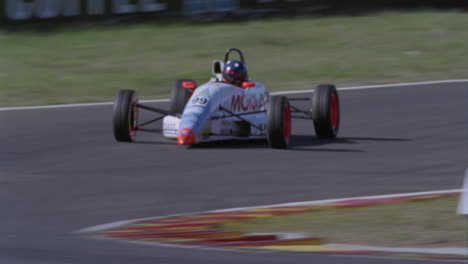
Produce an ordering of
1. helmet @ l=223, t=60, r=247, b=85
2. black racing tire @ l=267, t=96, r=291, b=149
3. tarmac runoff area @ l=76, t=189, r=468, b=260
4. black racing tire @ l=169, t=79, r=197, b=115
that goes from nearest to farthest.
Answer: tarmac runoff area @ l=76, t=189, r=468, b=260 → black racing tire @ l=267, t=96, r=291, b=149 → helmet @ l=223, t=60, r=247, b=85 → black racing tire @ l=169, t=79, r=197, b=115

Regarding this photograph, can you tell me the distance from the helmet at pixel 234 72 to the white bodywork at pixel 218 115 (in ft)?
0.58

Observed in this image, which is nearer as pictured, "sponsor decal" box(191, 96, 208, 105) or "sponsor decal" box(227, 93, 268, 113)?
"sponsor decal" box(191, 96, 208, 105)

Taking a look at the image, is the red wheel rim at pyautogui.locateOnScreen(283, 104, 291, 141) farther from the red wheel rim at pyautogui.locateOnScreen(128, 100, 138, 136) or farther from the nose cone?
the red wheel rim at pyautogui.locateOnScreen(128, 100, 138, 136)

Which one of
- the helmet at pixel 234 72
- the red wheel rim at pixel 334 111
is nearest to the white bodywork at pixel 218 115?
the helmet at pixel 234 72

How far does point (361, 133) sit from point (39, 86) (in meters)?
7.38

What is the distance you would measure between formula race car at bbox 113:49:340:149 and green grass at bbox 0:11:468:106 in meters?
4.58

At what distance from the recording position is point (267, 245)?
6840 millimetres

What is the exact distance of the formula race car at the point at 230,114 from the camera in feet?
37.4

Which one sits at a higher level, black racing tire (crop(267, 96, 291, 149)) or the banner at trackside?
the banner at trackside

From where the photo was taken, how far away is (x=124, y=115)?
38.9 ft

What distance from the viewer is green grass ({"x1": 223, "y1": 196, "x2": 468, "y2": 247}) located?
7.07 meters

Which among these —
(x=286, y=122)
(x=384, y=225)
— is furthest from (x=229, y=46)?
(x=384, y=225)

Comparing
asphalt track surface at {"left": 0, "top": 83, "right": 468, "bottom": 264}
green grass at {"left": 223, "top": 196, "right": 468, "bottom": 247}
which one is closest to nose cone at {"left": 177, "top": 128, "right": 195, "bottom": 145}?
asphalt track surface at {"left": 0, "top": 83, "right": 468, "bottom": 264}

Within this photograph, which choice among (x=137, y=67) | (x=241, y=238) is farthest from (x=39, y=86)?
(x=241, y=238)
